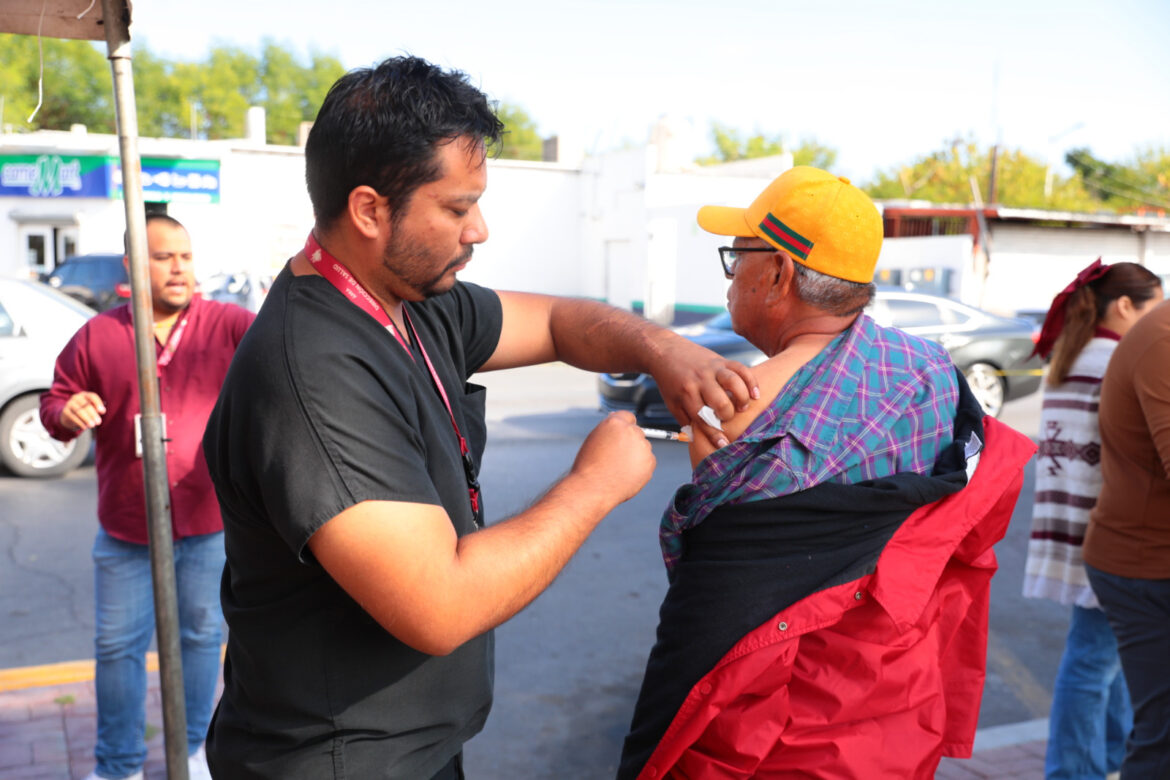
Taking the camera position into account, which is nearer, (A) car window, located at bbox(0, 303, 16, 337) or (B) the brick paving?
(B) the brick paving

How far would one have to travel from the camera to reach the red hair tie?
375 cm

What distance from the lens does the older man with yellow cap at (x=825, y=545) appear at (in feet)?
6.43

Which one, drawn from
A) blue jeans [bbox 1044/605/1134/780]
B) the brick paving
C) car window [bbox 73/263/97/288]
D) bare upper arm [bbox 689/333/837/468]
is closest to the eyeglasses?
bare upper arm [bbox 689/333/837/468]

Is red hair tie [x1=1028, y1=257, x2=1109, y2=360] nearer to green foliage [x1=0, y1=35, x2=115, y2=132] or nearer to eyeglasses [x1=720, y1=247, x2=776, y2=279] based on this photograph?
eyeglasses [x1=720, y1=247, x2=776, y2=279]

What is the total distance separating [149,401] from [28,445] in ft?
22.9

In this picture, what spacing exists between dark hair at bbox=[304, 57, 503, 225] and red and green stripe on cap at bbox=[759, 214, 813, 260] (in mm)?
782

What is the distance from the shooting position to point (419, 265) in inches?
65.0

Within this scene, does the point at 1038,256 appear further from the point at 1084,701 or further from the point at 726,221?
the point at 726,221

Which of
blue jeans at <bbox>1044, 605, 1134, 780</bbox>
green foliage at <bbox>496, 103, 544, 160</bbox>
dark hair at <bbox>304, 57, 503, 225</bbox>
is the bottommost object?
blue jeans at <bbox>1044, 605, 1134, 780</bbox>

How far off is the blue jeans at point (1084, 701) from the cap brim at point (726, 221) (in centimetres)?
212

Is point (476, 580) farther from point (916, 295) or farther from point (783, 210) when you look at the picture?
point (916, 295)

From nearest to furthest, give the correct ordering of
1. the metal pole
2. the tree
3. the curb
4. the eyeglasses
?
1. the eyeglasses
2. the metal pole
3. the curb
4. the tree

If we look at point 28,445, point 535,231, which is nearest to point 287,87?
point 535,231

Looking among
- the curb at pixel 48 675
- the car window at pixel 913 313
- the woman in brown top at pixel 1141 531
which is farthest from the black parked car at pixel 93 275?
the woman in brown top at pixel 1141 531
